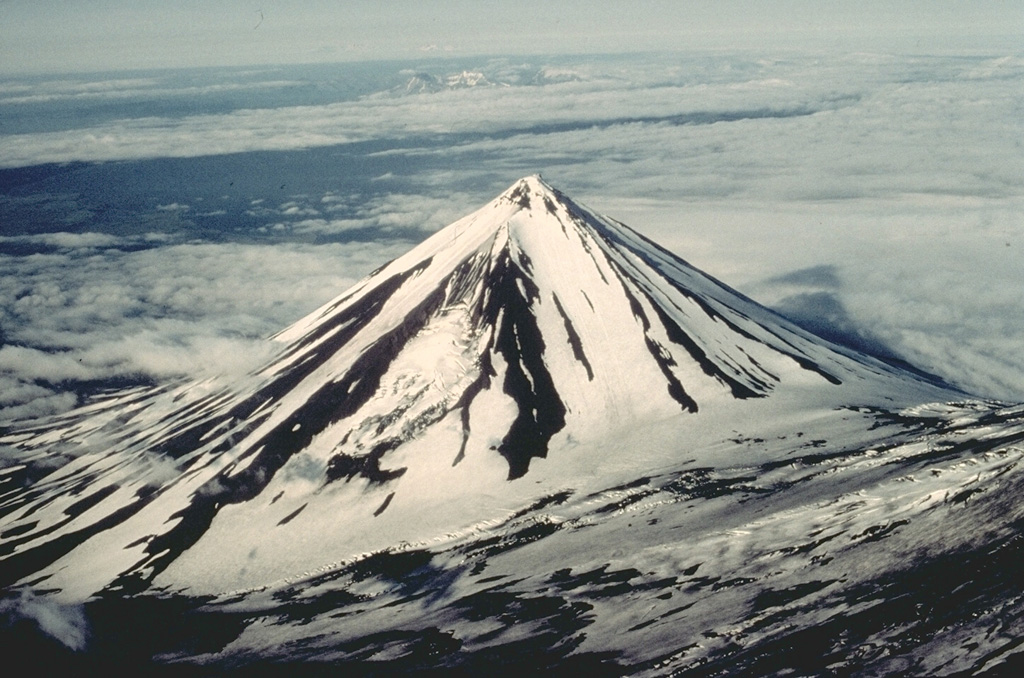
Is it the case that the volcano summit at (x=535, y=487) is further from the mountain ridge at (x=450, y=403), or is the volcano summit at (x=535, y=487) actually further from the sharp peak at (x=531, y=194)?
the sharp peak at (x=531, y=194)

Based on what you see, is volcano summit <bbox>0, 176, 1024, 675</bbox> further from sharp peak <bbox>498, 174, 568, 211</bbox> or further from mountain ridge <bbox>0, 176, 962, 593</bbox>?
sharp peak <bbox>498, 174, 568, 211</bbox>

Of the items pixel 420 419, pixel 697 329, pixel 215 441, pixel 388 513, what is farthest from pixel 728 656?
pixel 215 441

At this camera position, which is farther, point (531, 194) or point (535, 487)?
point (531, 194)

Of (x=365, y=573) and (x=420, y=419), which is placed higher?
(x=420, y=419)

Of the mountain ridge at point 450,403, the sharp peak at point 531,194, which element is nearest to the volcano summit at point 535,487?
the mountain ridge at point 450,403

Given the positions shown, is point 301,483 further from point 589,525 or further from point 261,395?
point 589,525

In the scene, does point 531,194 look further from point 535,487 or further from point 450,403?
point 535,487

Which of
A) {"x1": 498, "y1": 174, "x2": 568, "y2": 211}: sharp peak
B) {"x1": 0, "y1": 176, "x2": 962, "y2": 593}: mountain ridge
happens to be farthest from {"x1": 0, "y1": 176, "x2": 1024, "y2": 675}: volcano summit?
{"x1": 498, "y1": 174, "x2": 568, "y2": 211}: sharp peak

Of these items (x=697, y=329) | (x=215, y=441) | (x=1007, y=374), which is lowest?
(x=1007, y=374)

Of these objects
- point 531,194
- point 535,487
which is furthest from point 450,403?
point 531,194
